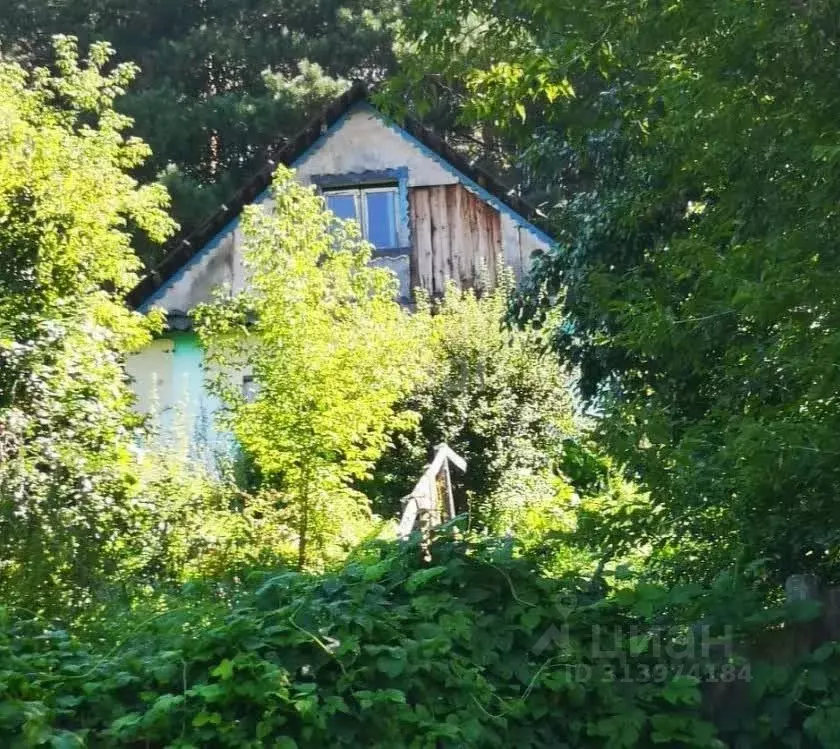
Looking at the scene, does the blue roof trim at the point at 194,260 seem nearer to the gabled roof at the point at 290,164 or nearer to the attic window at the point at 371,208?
the gabled roof at the point at 290,164

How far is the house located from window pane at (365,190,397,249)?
Result: 0.01m

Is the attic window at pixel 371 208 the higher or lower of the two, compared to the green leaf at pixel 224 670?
higher

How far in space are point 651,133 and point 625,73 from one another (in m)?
0.83

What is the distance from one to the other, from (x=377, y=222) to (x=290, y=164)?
1579mm

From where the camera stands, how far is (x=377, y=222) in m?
15.8

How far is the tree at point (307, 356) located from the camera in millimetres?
8094

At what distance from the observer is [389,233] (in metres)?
15.6

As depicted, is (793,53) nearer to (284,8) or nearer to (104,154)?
(104,154)

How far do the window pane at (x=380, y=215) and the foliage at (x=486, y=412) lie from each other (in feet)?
9.31

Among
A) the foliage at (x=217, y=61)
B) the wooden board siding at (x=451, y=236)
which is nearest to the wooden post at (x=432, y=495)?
the wooden board siding at (x=451, y=236)

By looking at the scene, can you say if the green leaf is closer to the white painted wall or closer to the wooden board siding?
the wooden board siding

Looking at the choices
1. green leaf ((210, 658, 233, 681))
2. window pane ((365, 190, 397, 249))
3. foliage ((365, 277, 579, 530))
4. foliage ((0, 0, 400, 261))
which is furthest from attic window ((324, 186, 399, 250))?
green leaf ((210, 658, 233, 681))

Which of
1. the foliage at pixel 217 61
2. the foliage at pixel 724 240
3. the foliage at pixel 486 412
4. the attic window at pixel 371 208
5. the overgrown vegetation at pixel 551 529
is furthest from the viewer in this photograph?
the foliage at pixel 217 61

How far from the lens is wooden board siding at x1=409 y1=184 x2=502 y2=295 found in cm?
1523
